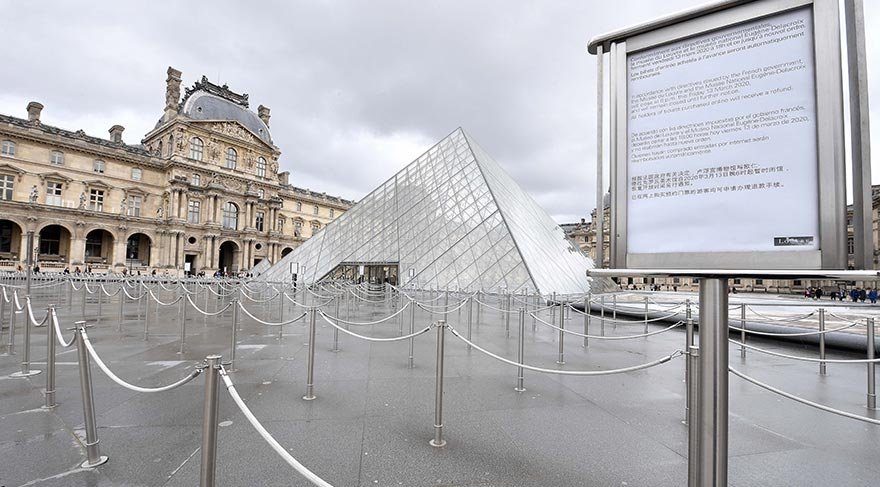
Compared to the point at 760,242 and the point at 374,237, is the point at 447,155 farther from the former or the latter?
the point at 760,242

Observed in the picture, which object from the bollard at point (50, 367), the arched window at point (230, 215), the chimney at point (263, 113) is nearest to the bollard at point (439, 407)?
the bollard at point (50, 367)

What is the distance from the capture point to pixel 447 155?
2545cm

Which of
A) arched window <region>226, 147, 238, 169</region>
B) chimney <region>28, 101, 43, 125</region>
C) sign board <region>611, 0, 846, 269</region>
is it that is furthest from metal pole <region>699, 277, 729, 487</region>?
chimney <region>28, 101, 43, 125</region>

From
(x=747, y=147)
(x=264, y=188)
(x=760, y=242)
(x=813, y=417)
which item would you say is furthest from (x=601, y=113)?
(x=264, y=188)

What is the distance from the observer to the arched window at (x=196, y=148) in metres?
46.1

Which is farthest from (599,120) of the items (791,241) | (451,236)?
(451,236)

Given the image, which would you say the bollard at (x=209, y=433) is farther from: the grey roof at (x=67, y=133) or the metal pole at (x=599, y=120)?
the grey roof at (x=67, y=133)

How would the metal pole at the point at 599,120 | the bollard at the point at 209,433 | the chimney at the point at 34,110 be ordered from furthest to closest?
1. the chimney at the point at 34,110
2. the metal pole at the point at 599,120
3. the bollard at the point at 209,433

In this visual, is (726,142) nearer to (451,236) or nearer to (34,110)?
(451,236)

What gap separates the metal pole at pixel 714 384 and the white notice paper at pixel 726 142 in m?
0.23

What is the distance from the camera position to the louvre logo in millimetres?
1478

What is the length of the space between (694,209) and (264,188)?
2263 inches

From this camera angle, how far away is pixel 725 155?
63.6 inches

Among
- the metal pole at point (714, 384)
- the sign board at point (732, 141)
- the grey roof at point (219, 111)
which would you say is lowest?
the metal pole at point (714, 384)
